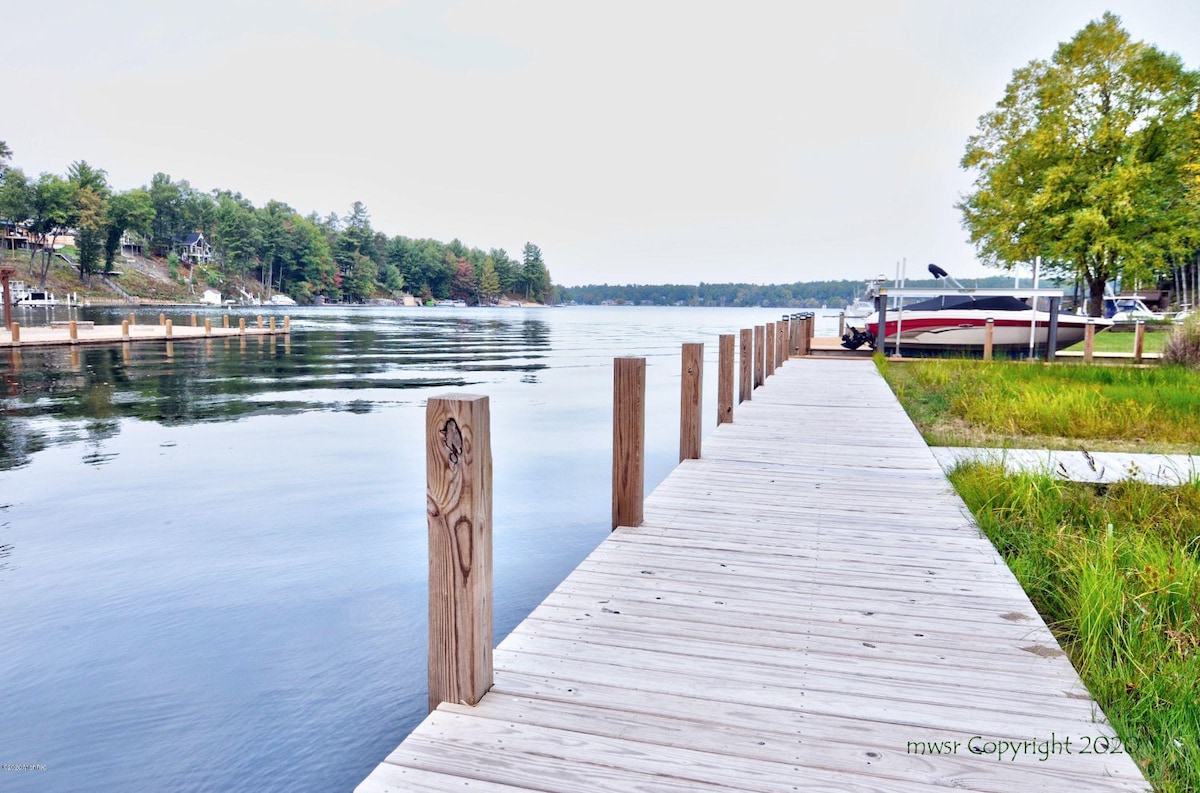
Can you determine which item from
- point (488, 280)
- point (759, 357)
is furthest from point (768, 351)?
point (488, 280)

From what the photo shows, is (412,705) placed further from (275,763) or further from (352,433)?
(352,433)

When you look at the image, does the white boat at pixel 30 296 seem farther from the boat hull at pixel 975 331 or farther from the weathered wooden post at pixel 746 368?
the weathered wooden post at pixel 746 368

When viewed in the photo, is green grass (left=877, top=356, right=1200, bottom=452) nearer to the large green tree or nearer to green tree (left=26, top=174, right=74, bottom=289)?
the large green tree

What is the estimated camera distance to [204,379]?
19719 millimetres

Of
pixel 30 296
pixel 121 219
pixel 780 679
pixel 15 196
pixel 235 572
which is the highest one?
pixel 15 196

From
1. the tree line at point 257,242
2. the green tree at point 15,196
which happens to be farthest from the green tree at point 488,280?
the green tree at point 15,196

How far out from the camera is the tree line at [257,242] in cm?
9744

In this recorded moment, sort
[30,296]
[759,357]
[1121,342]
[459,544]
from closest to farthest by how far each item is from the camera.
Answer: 1. [459,544]
2. [759,357]
3. [1121,342]
4. [30,296]

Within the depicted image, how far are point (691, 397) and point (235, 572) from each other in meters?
4.05

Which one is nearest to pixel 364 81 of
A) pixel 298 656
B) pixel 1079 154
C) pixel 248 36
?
pixel 248 36

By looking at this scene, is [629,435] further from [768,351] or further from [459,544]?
[768,351]

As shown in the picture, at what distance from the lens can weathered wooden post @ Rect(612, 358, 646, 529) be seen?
4738 mm

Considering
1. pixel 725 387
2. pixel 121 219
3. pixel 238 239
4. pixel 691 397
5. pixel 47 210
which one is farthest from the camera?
pixel 238 239

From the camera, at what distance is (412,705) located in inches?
164
